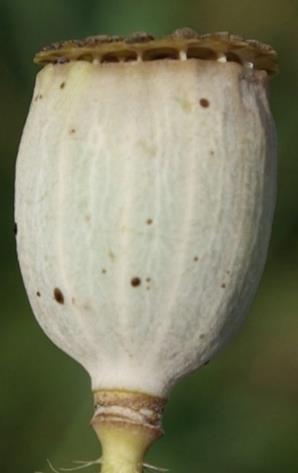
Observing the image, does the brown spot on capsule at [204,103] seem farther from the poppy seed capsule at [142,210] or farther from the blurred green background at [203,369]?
the blurred green background at [203,369]

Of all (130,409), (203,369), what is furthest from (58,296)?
(203,369)

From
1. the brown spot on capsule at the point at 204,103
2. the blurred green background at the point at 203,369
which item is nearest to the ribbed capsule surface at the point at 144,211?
the brown spot on capsule at the point at 204,103

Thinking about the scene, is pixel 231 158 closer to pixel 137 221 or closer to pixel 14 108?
pixel 137 221

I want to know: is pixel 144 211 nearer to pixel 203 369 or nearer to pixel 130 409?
pixel 130 409

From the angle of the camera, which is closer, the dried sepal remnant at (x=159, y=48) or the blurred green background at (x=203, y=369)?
the dried sepal remnant at (x=159, y=48)

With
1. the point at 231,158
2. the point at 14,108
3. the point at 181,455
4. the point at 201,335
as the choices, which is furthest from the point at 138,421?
the point at 14,108

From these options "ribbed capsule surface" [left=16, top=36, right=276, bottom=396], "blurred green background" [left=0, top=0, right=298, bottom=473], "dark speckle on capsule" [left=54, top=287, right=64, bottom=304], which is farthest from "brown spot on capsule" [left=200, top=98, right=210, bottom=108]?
"blurred green background" [left=0, top=0, right=298, bottom=473]
